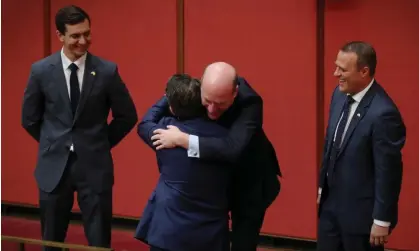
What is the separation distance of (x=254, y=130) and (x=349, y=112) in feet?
1.55

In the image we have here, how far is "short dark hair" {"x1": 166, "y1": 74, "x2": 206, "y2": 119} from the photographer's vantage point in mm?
2365

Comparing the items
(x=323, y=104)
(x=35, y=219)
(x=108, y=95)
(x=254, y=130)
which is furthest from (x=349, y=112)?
(x=35, y=219)

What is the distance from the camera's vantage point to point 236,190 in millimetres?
2594

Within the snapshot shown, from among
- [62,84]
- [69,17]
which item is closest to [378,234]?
[62,84]

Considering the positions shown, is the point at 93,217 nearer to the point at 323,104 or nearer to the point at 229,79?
the point at 229,79

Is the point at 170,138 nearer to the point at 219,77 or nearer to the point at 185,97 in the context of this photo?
the point at 185,97

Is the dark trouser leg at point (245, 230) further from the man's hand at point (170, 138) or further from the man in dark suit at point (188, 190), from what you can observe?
the man's hand at point (170, 138)

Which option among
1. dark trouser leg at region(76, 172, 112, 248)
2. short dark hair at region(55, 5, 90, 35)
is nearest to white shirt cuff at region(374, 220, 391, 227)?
dark trouser leg at region(76, 172, 112, 248)

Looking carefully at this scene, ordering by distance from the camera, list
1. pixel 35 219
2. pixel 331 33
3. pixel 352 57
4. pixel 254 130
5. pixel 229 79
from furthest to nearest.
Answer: pixel 35 219 < pixel 331 33 < pixel 352 57 < pixel 254 130 < pixel 229 79

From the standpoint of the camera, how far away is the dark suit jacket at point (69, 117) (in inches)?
117

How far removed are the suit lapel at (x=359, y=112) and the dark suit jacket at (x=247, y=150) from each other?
29cm

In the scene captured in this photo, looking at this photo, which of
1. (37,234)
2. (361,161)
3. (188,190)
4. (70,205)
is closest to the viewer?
(188,190)

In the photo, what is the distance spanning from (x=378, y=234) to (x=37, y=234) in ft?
8.49

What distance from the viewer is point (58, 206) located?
301 centimetres
